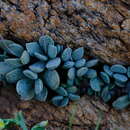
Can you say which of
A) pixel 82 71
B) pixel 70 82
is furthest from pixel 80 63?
pixel 70 82

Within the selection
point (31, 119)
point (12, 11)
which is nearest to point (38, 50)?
point (12, 11)

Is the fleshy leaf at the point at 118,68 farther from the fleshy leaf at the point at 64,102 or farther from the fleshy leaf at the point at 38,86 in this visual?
the fleshy leaf at the point at 38,86

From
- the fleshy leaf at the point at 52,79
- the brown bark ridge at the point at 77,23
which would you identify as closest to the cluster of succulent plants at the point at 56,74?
the fleshy leaf at the point at 52,79

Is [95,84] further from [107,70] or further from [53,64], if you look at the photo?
[53,64]

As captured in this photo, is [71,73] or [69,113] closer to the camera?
[71,73]

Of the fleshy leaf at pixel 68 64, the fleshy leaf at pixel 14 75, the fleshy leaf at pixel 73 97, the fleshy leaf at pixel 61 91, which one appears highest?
the fleshy leaf at pixel 68 64

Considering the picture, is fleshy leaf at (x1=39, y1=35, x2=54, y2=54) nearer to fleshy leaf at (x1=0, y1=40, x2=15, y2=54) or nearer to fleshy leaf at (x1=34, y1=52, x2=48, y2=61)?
fleshy leaf at (x1=34, y1=52, x2=48, y2=61)

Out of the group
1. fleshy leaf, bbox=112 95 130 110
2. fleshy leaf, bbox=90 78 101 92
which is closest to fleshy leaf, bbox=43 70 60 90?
fleshy leaf, bbox=90 78 101 92
